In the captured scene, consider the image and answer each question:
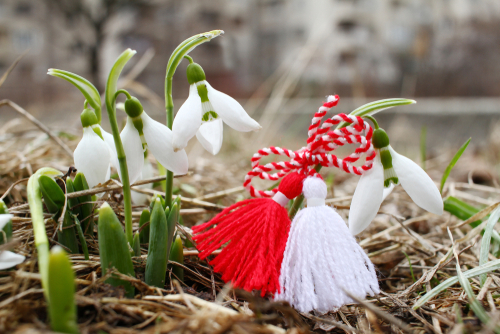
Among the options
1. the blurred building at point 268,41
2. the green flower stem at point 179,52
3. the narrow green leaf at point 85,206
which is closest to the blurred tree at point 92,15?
the blurred building at point 268,41

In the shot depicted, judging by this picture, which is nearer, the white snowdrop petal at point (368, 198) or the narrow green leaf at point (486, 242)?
the white snowdrop petal at point (368, 198)

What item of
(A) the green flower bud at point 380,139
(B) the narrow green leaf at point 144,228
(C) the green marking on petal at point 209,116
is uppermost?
(C) the green marking on petal at point 209,116

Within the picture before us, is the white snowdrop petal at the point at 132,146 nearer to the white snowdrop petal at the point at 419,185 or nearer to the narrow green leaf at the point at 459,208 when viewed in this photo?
the white snowdrop petal at the point at 419,185

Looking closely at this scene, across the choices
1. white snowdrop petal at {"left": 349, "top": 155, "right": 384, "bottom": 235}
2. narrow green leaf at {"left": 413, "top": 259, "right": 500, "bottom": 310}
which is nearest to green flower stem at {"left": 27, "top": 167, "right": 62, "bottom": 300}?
white snowdrop petal at {"left": 349, "top": 155, "right": 384, "bottom": 235}

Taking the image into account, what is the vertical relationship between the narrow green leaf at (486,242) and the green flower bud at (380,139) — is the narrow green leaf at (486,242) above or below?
below

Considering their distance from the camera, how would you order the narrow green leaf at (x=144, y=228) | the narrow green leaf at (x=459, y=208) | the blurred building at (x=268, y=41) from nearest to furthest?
the narrow green leaf at (x=144, y=228)
the narrow green leaf at (x=459, y=208)
the blurred building at (x=268, y=41)

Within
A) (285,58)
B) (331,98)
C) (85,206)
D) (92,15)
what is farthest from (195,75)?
(285,58)

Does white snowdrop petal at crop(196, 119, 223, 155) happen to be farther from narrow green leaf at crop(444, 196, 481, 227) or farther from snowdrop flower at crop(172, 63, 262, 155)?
narrow green leaf at crop(444, 196, 481, 227)

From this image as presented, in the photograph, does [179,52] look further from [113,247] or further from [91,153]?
[113,247]
